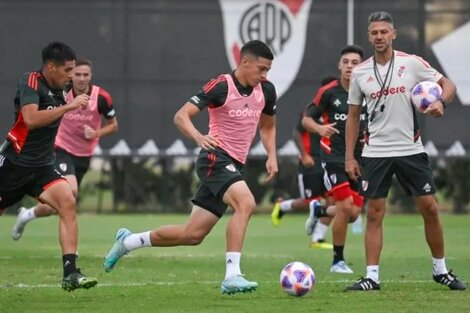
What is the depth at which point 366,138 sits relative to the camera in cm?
1234

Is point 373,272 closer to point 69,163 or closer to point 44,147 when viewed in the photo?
point 44,147

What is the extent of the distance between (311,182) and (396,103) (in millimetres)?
7815

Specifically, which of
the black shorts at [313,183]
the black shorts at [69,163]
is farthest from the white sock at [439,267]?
the black shorts at [313,183]

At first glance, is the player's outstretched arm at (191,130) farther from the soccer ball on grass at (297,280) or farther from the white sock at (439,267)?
the white sock at (439,267)

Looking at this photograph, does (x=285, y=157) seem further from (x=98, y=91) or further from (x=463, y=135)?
(x=98, y=91)

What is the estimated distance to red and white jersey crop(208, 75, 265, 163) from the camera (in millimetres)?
11836

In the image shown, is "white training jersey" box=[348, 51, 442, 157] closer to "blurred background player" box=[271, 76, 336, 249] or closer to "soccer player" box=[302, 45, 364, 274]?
"soccer player" box=[302, 45, 364, 274]

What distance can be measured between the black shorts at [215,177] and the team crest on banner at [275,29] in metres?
14.6

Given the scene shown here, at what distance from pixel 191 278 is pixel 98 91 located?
15.7ft

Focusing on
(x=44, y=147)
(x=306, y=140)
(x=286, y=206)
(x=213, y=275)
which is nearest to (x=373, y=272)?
(x=213, y=275)

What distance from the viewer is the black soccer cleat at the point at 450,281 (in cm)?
1184

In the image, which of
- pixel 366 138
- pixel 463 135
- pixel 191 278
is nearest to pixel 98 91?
pixel 191 278

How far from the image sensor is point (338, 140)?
15477mm

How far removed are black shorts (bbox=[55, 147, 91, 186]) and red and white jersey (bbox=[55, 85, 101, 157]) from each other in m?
0.06
